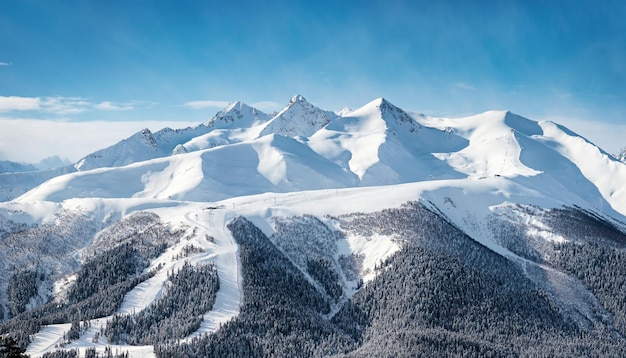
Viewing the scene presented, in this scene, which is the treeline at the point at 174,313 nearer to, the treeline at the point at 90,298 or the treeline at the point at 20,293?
the treeline at the point at 90,298

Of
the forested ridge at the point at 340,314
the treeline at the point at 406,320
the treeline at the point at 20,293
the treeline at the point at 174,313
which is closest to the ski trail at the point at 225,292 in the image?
the treeline at the point at 174,313

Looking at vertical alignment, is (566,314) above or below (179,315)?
below

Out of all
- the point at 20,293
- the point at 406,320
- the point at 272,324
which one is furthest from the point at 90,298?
the point at 406,320

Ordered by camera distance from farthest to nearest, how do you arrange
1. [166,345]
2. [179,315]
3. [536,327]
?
[536,327] < [179,315] < [166,345]

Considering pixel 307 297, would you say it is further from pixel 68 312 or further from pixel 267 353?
pixel 68 312

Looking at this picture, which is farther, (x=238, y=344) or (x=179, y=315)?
(x=179, y=315)

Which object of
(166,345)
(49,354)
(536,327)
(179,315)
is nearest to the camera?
(49,354)

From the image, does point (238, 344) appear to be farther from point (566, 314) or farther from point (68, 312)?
point (566, 314)

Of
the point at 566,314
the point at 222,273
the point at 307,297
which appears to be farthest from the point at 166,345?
the point at 566,314
